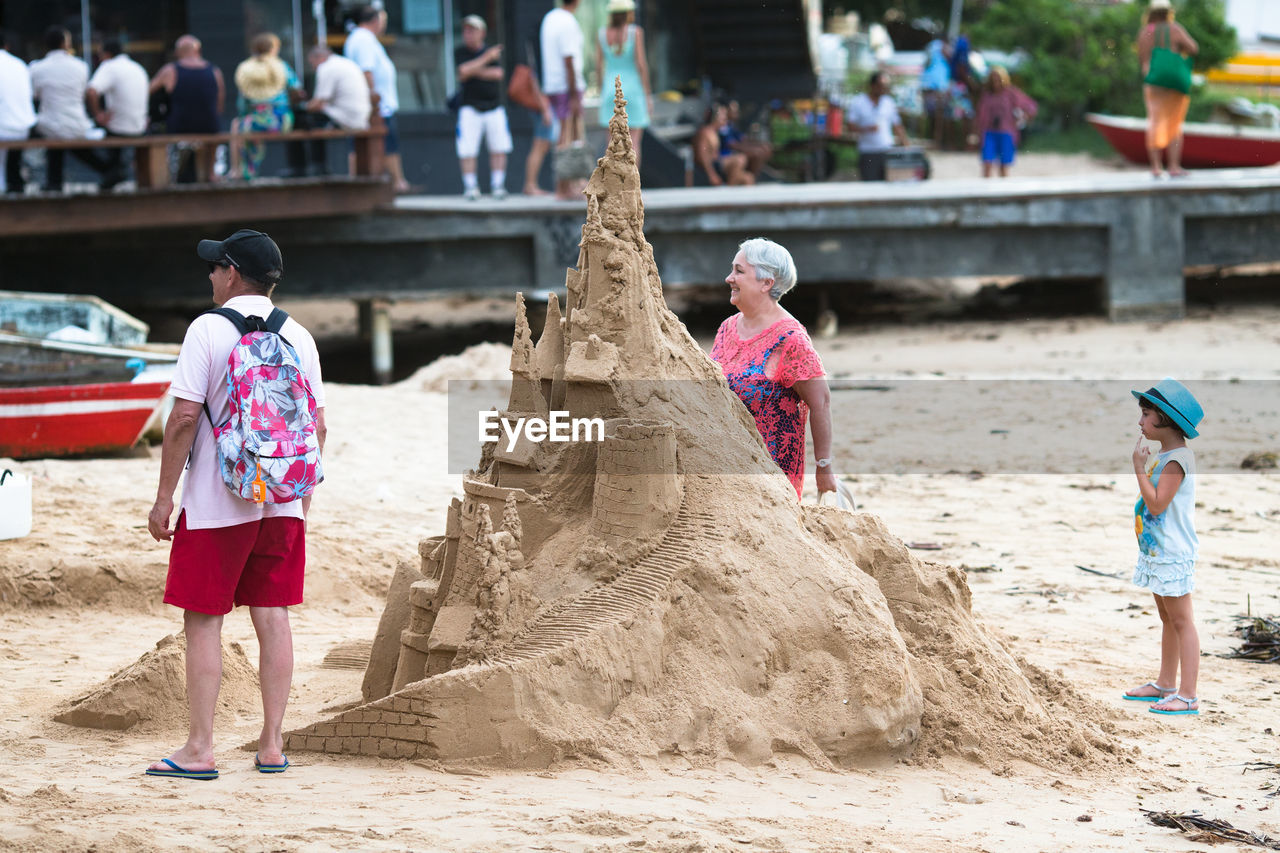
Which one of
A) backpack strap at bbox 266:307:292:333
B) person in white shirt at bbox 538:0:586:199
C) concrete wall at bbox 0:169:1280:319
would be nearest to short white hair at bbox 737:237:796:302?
backpack strap at bbox 266:307:292:333

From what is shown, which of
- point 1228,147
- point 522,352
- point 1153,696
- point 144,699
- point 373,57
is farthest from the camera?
point 1228,147

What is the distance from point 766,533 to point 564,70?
1044 cm

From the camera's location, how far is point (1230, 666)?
20.1 feet

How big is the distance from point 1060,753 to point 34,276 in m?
13.2

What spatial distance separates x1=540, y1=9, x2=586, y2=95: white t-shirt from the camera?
14.0 metres

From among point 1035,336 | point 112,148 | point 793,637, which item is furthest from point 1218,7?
point 793,637

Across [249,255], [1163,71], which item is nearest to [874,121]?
[1163,71]

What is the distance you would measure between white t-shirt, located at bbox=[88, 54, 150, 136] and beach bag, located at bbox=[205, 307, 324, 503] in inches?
387

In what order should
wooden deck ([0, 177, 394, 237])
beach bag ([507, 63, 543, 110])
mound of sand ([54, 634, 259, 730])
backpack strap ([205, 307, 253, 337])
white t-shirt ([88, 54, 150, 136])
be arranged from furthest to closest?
beach bag ([507, 63, 543, 110]) < white t-shirt ([88, 54, 150, 136]) < wooden deck ([0, 177, 394, 237]) < mound of sand ([54, 634, 259, 730]) < backpack strap ([205, 307, 253, 337])

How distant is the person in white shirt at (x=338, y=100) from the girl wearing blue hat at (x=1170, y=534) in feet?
33.7

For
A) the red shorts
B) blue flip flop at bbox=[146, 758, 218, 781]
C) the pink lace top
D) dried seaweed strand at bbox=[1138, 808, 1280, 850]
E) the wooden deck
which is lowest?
dried seaweed strand at bbox=[1138, 808, 1280, 850]

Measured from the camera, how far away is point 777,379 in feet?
18.1

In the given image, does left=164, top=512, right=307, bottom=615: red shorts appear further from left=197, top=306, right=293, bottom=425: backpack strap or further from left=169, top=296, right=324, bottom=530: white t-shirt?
left=197, top=306, right=293, bottom=425: backpack strap

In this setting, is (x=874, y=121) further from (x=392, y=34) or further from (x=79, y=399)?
(x=79, y=399)
